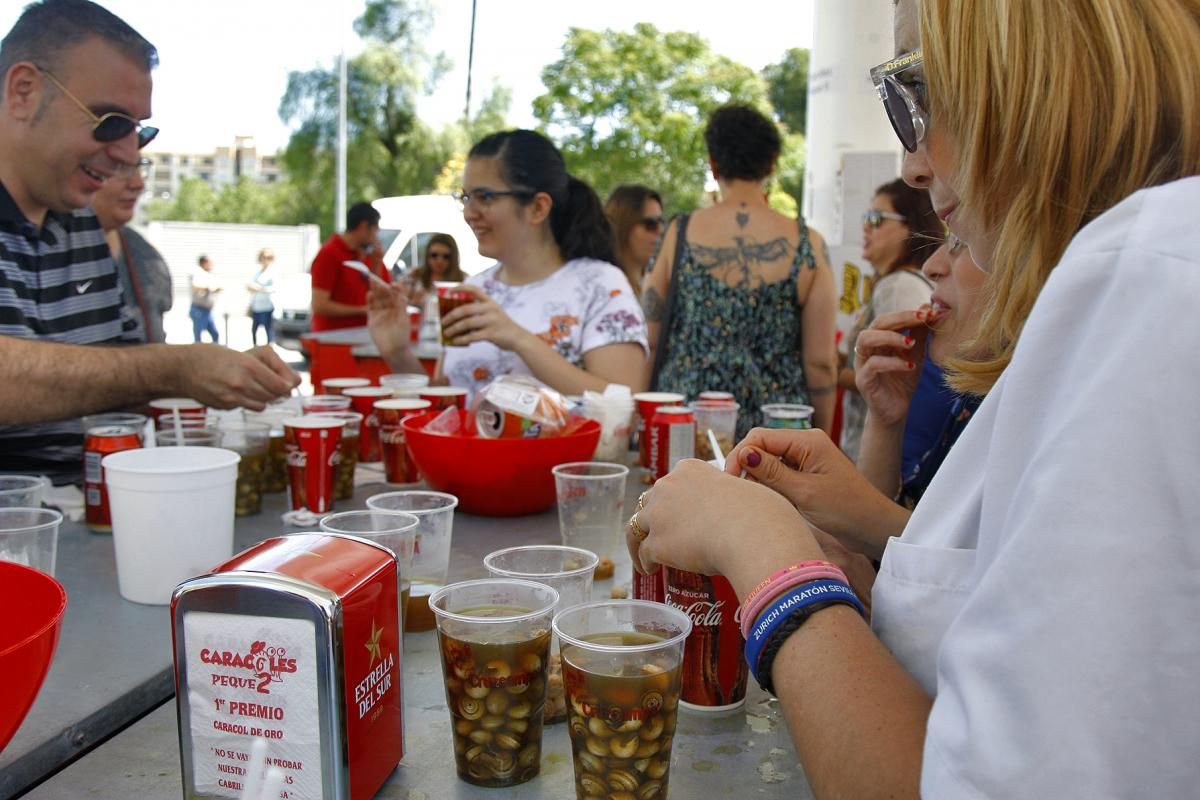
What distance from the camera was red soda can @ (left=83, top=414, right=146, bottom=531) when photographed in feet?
7.09

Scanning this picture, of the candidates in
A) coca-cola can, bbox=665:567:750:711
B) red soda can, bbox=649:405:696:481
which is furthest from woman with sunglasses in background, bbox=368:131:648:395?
coca-cola can, bbox=665:567:750:711

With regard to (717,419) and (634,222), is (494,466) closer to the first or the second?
(717,419)

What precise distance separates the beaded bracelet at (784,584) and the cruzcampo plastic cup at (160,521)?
1163 mm

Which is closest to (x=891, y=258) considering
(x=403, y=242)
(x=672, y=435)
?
(x=672, y=435)

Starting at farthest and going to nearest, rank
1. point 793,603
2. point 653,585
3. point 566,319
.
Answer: point 566,319, point 653,585, point 793,603

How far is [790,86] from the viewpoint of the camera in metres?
41.7

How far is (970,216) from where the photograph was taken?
3.44ft

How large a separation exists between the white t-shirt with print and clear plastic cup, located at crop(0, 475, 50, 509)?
5.81 ft

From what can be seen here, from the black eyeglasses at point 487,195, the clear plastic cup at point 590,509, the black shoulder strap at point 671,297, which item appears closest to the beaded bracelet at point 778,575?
the clear plastic cup at point 590,509

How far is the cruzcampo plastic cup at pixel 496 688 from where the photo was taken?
1163mm

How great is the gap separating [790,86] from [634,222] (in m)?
38.3

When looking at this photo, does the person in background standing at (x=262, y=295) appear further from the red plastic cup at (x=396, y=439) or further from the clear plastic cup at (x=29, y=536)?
the clear plastic cup at (x=29, y=536)

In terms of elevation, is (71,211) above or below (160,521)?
above

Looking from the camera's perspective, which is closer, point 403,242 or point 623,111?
point 403,242
